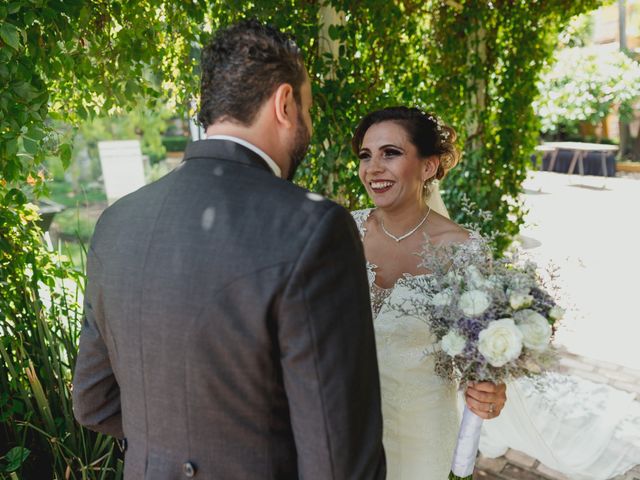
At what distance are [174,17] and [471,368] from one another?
2216 mm

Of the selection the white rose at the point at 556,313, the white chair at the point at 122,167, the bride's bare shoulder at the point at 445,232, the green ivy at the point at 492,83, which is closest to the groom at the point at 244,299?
the white rose at the point at 556,313

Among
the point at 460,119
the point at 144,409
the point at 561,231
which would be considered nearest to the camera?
the point at 144,409

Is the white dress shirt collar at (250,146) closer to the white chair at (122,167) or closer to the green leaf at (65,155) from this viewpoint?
the green leaf at (65,155)

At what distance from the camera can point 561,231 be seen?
9.84 m

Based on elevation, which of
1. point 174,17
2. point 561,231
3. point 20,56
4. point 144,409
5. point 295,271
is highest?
point 174,17

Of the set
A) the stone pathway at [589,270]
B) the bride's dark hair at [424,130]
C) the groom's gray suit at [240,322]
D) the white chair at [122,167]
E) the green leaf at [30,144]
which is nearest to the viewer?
the groom's gray suit at [240,322]

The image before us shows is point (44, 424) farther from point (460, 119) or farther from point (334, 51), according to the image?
point (460, 119)

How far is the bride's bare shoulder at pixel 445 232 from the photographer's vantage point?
231 cm

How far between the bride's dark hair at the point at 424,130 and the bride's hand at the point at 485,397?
3.30 feet

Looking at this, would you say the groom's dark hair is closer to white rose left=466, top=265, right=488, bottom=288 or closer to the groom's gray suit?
the groom's gray suit

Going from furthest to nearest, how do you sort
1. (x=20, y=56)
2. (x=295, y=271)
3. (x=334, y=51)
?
(x=334, y=51) < (x=20, y=56) < (x=295, y=271)

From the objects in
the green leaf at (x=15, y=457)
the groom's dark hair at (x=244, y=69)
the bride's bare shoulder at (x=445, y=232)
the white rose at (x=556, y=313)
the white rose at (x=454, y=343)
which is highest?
the groom's dark hair at (x=244, y=69)

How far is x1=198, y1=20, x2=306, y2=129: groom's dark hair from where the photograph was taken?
120 cm

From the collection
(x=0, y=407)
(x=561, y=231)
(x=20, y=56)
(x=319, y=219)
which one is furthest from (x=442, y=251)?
(x=561, y=231)
